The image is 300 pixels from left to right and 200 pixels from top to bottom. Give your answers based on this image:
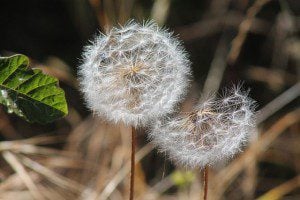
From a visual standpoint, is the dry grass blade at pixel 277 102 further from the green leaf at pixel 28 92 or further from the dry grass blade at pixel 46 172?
the green leaf at pixel 28 92

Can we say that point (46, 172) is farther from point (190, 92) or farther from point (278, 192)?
point (190, 92)

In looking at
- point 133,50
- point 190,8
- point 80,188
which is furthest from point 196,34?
point 133,50

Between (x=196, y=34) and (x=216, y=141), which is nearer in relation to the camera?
(x=216, y=141)

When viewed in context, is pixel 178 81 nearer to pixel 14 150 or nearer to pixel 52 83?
pixel 52 83

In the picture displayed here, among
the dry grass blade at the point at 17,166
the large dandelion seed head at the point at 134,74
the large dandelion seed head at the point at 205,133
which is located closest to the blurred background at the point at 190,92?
the dry grass blade at the point at 17,166

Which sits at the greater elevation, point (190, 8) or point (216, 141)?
point (190, 8)

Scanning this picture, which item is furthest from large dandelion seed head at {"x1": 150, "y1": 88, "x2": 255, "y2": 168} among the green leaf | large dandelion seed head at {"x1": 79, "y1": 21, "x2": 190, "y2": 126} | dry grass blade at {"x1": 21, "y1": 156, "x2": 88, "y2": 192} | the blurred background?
the blurred background
